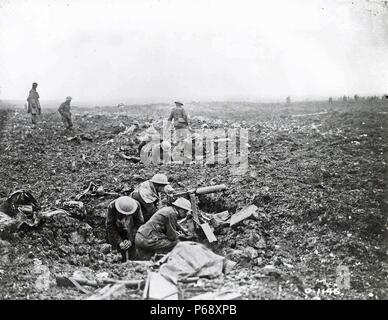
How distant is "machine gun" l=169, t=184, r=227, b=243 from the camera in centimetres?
571

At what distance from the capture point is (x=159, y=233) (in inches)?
216

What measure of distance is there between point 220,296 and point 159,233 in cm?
172

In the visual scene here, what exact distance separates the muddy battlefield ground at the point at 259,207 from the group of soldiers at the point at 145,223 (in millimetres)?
332

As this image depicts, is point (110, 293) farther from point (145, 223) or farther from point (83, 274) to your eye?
point (145, 223)

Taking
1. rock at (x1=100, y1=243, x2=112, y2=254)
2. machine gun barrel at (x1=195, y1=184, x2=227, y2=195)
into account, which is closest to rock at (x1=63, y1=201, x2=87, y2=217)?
rock at (x1=100, y1=243, x2=112, y2=254)

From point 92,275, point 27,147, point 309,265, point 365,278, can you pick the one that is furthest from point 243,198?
point 27,147

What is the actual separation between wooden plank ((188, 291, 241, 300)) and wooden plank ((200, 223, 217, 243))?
1526 mm

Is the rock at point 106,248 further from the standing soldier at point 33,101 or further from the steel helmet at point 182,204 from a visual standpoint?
the standing soldier at point 33,101

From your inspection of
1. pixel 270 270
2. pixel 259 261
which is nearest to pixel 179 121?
pixel 259 261

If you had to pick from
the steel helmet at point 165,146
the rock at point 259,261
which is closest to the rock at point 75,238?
the rock at point 259,261

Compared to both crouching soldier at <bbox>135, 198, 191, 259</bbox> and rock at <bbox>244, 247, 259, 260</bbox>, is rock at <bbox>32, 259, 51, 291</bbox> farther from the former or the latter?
rock at <bbox>244, 247, 259, 260</bbox>
